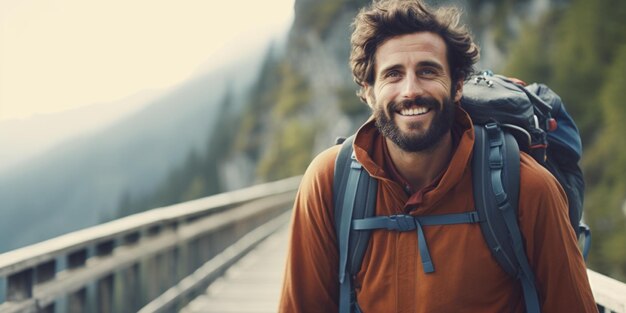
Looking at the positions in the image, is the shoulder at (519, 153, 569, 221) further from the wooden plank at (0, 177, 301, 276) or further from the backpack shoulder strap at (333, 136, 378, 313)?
the wooden plank at (0, 177, 301, 276)

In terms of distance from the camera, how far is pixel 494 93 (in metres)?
2.45

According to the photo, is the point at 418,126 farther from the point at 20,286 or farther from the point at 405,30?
the point at 20,286

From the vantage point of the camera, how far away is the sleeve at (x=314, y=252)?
2275 mm

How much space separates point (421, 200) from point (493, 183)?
0.24 meters

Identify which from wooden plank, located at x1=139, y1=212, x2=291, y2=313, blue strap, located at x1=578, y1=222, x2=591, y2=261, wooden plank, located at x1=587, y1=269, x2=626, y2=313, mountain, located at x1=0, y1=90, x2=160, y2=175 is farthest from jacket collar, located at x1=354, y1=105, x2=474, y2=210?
mountain, located at x1=0, y1=90, x2=160, y2=175

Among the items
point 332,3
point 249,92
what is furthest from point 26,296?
point 249,92

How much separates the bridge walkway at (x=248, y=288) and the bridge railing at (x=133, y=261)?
0.50 ft

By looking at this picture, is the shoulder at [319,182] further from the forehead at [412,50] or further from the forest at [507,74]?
the forest at [507,74]

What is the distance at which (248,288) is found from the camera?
Answer: 732cm

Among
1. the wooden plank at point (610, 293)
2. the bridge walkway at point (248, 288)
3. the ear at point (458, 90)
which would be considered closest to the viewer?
the ear at point (458, 90)

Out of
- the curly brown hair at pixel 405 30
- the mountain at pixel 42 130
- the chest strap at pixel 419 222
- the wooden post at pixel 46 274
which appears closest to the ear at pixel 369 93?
the curly brown hair at pixel 405 30

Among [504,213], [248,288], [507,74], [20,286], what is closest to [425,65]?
[504,213]

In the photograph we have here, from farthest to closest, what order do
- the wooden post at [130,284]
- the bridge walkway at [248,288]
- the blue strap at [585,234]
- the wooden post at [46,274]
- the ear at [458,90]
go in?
the bridge walkway at [248,288], the wooden post at [130,284], the wooden post at [46,274], the blue strap at [585,234], the ear at [458,90]

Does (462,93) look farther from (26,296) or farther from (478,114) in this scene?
(26,296)
